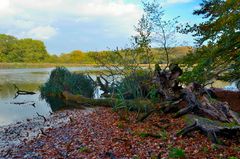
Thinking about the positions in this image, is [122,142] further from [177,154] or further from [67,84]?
[67,84]

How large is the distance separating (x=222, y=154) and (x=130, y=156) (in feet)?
7.22

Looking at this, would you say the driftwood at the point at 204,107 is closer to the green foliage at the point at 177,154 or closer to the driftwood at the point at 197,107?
the driftwood at the point at 197,107

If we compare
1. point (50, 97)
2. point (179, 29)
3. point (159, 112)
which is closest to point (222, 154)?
point (159, 112)

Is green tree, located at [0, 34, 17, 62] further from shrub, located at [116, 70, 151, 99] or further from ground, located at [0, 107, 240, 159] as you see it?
ground, located at [0, 107, 240, 159]

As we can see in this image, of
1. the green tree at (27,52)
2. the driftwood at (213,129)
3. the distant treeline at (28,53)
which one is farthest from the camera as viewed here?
the green tree at (27,52)

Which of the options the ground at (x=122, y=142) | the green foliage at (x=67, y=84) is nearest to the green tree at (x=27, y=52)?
the green foliage at (x=67, y=84)

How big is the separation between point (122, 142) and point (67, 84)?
17.5 m

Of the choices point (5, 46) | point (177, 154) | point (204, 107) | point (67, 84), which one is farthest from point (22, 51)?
point (177, 154)

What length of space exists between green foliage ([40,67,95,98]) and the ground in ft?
40.2

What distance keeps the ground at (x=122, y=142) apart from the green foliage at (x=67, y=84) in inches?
483

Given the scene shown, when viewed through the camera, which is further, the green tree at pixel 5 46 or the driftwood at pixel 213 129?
the green tree at pixel 5 46

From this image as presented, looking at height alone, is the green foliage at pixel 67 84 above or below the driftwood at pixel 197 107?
below

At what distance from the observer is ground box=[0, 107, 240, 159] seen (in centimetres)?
877

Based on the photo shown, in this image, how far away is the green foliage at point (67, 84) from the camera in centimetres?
2733
